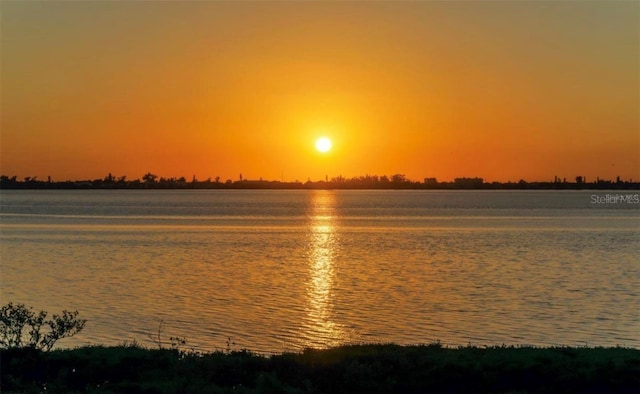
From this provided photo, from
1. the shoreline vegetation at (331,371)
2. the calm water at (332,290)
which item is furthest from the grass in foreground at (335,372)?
the calm water at (332,290)

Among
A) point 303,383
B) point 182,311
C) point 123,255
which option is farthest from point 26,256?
point 303,383

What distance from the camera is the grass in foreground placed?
604 inches

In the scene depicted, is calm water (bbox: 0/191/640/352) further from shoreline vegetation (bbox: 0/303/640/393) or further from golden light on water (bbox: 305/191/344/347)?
shoreline vegetation (bbox: 0/303/640/393)

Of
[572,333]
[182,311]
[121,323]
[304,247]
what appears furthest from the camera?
[304,247]

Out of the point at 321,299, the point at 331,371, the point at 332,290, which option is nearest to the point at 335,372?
the point at 331,371

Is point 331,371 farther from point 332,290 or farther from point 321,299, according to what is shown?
point 332,290

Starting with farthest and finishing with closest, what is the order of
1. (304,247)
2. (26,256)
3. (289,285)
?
(304,247) < (26,256) < (289,285)

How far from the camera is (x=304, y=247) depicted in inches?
2734

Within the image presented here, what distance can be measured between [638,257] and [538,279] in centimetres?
1735

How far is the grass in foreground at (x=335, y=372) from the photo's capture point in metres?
15.3

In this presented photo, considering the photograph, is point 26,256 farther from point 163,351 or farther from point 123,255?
point 163,351

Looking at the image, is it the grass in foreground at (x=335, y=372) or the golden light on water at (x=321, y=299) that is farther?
the golden light on water at (x=321, y=299)

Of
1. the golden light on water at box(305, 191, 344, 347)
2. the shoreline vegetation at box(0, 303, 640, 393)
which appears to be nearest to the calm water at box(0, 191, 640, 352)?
the golden light on water at box(305, 191, 344, 347)

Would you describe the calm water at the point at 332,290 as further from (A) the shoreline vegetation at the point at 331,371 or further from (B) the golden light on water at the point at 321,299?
(A) the shoreline vegetation at the point at 331,371
